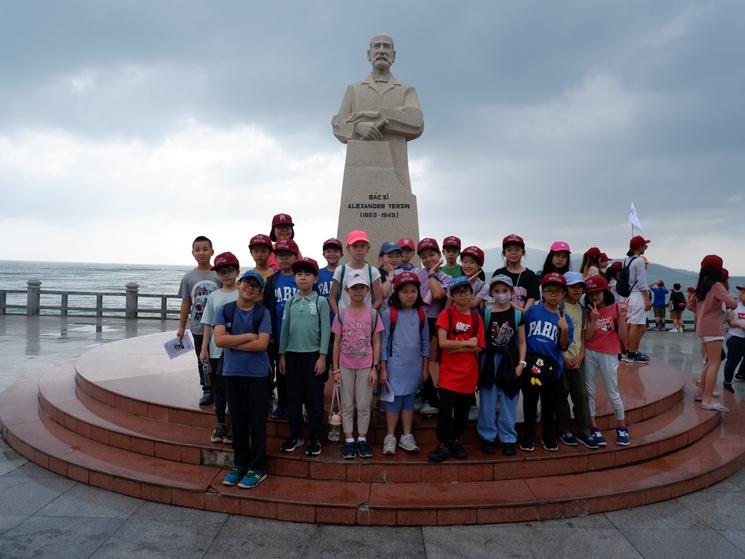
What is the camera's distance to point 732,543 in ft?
9.83

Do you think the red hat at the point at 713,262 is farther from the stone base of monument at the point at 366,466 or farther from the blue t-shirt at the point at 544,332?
the blue t-shirt at the point at 544,332

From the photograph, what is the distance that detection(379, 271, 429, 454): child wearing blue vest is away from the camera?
3.62 metres

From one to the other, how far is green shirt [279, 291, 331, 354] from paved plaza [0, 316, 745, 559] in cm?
112

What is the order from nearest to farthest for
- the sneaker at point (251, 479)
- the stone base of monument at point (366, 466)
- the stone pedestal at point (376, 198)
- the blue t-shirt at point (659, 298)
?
the stone base of monument at point (366, 466) < the sneaker at point (251, 479) < the stone pedestal at point (376, 198) < the blue t-shirt at point (659, 298)

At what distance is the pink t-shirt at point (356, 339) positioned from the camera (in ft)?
11.5

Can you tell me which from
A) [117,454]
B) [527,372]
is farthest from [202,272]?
[527,372]

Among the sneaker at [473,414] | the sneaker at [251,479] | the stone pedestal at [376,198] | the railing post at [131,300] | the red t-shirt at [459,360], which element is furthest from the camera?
the railing post at [131,300]

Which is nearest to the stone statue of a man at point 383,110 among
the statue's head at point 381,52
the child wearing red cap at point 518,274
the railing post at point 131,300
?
the statue's head at point 381,52

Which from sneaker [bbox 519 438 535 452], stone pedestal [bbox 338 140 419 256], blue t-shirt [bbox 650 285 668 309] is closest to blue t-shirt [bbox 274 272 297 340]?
sneaker [bbox 519 438 535 452]

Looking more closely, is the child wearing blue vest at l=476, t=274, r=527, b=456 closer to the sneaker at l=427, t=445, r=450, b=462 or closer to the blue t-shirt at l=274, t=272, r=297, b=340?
the sneaker at l=427, t=445, r=450, b=462

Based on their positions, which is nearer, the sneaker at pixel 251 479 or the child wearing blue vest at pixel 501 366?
the sneaker at pixel 251 479

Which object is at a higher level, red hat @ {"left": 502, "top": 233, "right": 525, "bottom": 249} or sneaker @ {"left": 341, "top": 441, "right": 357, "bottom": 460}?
red hat @ {"left": 502, "top": 233, "right": 525, "bottom": 249}

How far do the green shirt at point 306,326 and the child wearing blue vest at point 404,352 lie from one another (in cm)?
44

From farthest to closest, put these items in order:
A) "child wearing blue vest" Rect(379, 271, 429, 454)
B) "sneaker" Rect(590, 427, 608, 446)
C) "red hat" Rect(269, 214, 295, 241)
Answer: "red hat" Rect(269, 214, 295, 241) → "sneaker" Rect(590, 427, 608, 446) → "child wearing blue vest" Rect(379, 271, 429, 454)
